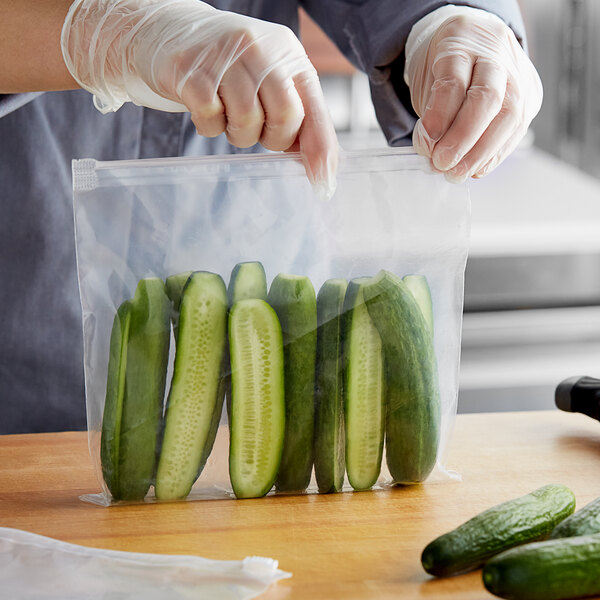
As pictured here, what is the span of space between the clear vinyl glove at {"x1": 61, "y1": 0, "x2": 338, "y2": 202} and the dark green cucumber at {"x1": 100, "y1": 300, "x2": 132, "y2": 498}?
20 cm

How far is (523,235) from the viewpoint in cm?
200

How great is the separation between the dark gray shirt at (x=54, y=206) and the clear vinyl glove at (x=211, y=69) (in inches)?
12.8

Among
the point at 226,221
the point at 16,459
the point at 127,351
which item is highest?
the point at 226,221

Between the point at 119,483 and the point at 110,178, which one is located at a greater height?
the point at 110,178

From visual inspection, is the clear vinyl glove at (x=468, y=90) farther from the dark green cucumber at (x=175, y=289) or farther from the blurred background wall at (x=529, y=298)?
the blurred background wall at (x=529, y=298)

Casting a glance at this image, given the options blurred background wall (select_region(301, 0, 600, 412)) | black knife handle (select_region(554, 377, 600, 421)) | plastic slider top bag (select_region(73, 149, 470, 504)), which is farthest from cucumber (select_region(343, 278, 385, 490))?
blurred background wall (select_region(301, 0, 600, 412))

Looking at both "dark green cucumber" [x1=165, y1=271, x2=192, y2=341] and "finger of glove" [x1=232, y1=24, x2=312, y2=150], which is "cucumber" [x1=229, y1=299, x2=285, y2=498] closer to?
"dark green cucumber" [x1=165, y1=271, x2=192, y2=341]

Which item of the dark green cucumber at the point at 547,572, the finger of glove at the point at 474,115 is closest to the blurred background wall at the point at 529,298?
the finger of glove at the point at 474,115

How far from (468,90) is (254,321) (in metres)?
0.32

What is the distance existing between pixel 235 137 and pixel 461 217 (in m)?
0.24

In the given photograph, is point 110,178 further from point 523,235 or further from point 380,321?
point 523,235

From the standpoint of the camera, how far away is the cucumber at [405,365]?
0.80 m

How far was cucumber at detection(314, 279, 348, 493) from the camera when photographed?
807 millimetres

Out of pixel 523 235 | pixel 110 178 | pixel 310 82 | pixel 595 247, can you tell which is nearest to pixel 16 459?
pixel 110 178
